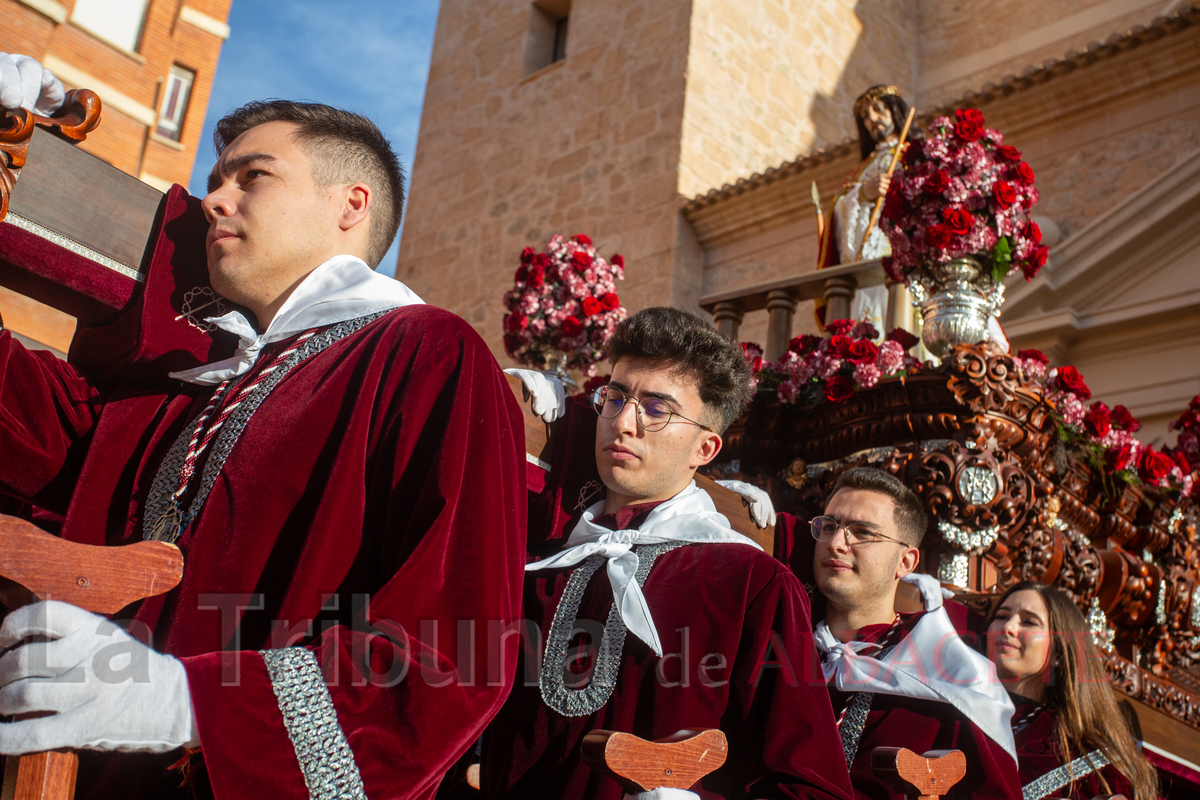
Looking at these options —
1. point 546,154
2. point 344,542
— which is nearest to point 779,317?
point 344,542

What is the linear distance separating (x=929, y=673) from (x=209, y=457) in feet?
6.32

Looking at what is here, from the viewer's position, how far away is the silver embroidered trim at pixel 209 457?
1.55 meters

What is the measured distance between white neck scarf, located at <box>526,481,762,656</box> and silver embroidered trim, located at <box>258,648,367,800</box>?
87cm

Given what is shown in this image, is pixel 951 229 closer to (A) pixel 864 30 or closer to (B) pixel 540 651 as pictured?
(B) pixel 540 651

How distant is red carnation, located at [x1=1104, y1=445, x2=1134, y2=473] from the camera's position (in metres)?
4.94

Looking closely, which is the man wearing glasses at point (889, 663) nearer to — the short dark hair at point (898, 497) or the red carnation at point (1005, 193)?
the short dark hair at point (898, 497)

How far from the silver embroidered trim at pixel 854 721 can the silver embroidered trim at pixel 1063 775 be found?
2.60 feet

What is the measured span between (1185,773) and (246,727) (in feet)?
13.8

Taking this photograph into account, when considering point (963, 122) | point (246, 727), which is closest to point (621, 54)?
point (963, 122)

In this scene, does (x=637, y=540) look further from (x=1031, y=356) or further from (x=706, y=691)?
(x=1031, y=356)

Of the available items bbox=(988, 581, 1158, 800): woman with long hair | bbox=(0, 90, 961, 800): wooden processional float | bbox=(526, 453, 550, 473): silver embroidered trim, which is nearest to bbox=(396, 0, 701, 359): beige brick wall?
bbox=(988, 581, 1158, 800): woman with long hair

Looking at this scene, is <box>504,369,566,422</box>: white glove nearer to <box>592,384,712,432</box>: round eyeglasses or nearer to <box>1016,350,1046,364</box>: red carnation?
<box>592,384,712,432</box>: round eyeglasses

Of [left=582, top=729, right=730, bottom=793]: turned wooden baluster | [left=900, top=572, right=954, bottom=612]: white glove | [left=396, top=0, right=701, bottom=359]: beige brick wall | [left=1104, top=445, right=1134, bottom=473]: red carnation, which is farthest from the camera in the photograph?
[left=396, top=0, right=701, bottom=359]: beige brick wall

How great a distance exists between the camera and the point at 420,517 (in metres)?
1.43
